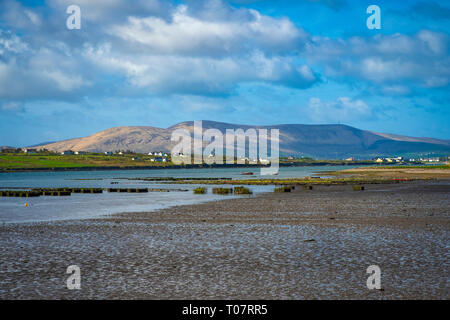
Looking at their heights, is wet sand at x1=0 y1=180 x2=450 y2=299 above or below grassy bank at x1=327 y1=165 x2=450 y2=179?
below

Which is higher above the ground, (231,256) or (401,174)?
(401,174)

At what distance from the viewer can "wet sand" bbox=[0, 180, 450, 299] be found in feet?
56.2

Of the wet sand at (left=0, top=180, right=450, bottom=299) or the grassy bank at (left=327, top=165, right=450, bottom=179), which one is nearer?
the wet sand at (left=0, top=180, right=450, bottom=299)

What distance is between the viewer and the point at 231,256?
2305 cm

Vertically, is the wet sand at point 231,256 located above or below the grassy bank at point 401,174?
below

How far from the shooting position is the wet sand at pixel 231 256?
17.1 metres

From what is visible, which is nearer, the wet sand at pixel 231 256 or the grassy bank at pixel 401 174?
the wet sand at pixel 231 256

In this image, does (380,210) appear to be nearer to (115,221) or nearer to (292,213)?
(292,213)

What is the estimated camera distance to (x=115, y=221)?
37.2 m

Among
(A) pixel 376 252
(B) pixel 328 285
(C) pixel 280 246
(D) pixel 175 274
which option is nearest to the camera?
(B) pixel 328 285

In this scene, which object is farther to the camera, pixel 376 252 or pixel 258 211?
pixel 258 211
